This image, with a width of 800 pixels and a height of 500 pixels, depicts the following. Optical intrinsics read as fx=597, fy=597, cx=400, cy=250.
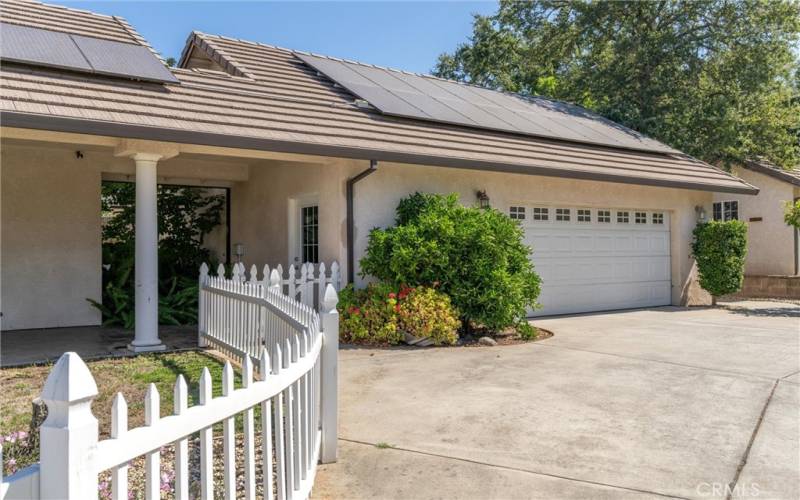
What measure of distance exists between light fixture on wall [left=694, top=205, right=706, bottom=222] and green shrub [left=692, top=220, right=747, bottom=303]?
25.5 inches

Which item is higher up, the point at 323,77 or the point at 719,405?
the point at 323,77

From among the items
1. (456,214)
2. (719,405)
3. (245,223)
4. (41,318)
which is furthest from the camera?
(245,223)

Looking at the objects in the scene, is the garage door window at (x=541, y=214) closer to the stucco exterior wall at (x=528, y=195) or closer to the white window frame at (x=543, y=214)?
the white window frame at (x=543, y=214)

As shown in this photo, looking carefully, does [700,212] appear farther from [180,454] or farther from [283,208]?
[180,454]

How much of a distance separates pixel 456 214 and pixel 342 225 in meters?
1.83

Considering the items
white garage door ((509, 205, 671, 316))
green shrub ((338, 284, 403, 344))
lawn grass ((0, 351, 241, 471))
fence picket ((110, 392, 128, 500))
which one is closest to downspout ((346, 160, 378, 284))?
green shrub ((338, 284, 403, 344))

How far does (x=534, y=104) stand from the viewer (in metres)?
16.2

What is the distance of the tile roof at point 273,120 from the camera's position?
23.6ft

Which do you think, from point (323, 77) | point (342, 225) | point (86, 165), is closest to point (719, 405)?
point (342, 225)

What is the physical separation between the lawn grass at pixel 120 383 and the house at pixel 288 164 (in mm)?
879

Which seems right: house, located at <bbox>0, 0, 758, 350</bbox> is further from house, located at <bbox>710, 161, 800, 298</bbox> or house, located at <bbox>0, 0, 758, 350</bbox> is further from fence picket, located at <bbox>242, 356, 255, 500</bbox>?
fence picket, located at <bbox>242, 356, 255, 500</bbox>

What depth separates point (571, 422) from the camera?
483cm

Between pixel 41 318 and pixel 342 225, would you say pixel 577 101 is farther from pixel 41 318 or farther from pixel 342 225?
pixel 41 318

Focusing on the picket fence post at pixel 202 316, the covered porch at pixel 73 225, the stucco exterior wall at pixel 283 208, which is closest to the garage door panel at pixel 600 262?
the stucco exterior wall at pixel 283 208
